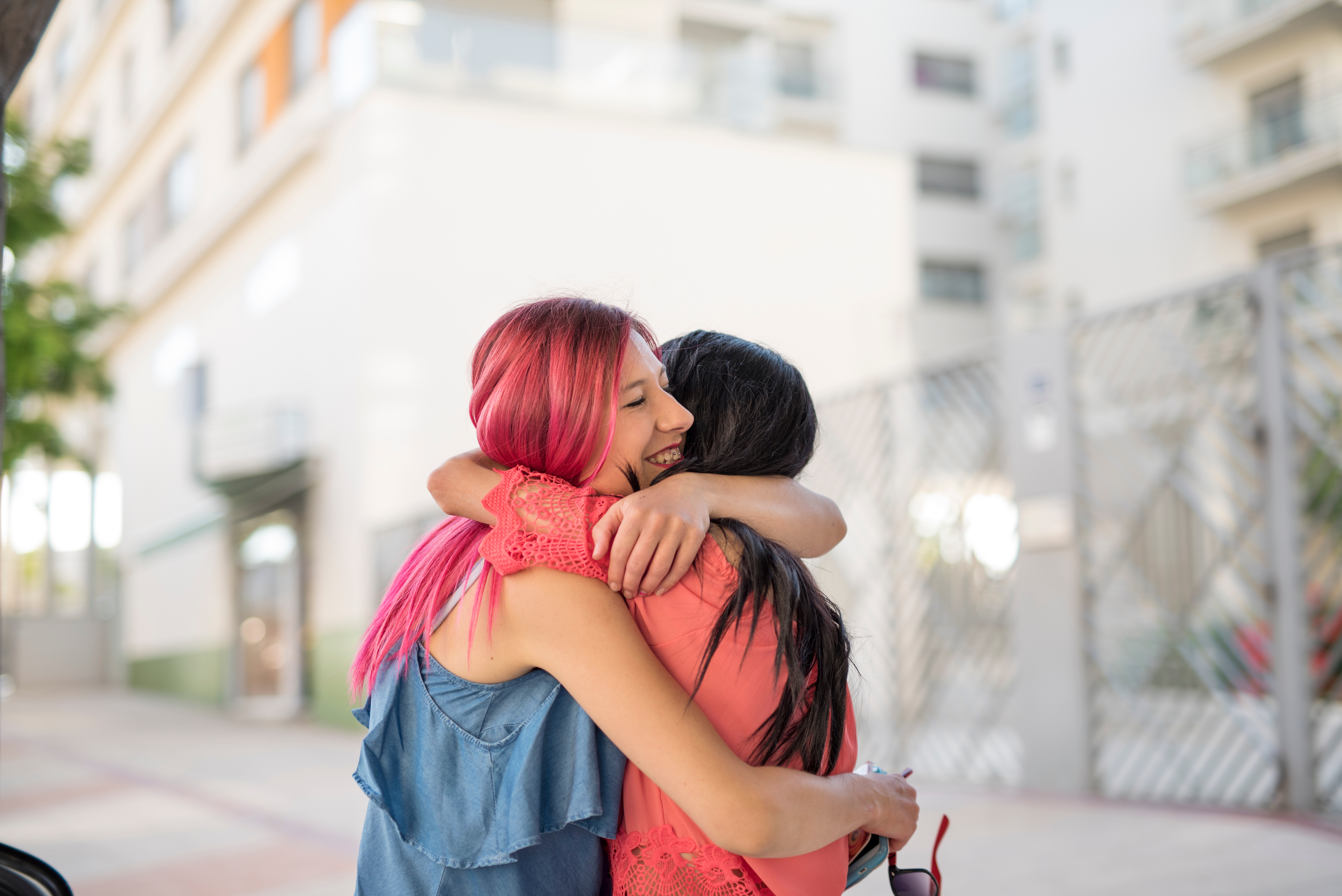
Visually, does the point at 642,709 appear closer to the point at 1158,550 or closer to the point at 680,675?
the point at 680,675

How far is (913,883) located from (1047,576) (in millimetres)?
4759

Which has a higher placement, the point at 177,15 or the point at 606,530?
the point at 177,15

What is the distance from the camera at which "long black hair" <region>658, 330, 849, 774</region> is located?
4.80 ft

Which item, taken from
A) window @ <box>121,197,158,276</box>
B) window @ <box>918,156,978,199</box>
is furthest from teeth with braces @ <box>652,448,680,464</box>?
window @ <box>918,156,978,199</box>

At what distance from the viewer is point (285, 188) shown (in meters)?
15.6

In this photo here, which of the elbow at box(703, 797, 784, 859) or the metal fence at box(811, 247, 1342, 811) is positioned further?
the metal fence at box(811, 247, 1342, 811)

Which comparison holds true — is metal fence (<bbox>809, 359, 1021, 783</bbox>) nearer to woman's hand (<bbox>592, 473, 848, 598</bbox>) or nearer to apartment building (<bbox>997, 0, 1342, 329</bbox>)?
woman's hand (<bbox>592, 473, 848, 598</bbox>)

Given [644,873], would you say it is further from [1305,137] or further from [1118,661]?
[1305,137]

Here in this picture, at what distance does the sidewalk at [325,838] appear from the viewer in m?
4.21

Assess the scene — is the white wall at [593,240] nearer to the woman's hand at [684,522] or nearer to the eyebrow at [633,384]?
the woman's hand at [684,522]

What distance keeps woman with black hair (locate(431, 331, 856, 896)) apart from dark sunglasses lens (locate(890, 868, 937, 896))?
0.18 meters

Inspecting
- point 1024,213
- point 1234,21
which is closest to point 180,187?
point 1234,21

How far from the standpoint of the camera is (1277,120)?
1800 centimetres

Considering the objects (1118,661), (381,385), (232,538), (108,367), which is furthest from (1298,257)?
(108,367)
